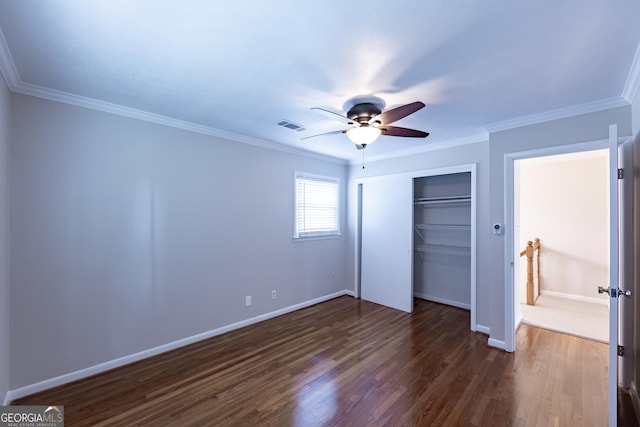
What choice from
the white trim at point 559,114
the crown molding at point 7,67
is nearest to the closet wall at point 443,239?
the white trim at point 559,114

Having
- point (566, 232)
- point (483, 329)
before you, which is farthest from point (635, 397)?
point (566, 232)

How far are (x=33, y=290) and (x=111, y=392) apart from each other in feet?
3.47

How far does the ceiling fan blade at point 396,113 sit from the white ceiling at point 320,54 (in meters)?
0.21

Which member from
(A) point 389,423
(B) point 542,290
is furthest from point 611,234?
(B) point 542,290

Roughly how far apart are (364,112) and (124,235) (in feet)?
8.38

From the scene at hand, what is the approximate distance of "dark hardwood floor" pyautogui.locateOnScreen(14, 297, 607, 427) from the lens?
206 cm

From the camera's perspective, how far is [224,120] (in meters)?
3.06

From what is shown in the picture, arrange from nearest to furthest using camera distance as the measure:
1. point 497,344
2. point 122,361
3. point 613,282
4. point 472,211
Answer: point 613,282
point 122,361
point 497,344
point 472,211

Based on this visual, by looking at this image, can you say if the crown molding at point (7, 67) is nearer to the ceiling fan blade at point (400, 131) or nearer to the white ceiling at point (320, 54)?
the white ceiling at point (320, 54)

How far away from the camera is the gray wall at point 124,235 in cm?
229

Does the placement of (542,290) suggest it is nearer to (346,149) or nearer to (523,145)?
(523,145)

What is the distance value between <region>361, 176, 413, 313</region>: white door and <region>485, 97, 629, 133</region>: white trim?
1.41 m

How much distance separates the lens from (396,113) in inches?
86.6

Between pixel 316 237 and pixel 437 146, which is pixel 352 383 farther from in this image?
pixel 437 146
